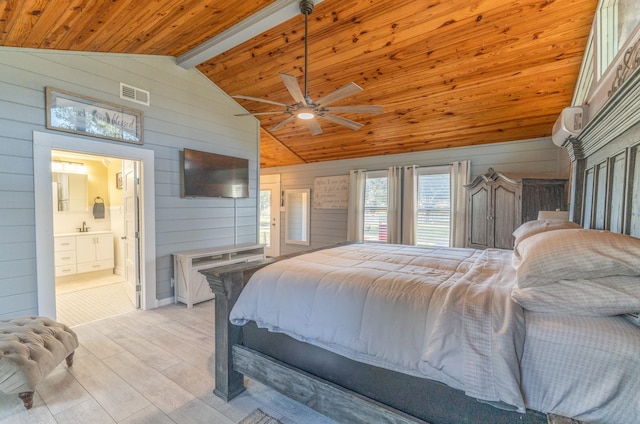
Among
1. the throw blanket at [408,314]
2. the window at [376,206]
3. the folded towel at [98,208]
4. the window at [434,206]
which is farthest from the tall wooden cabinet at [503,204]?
the folded towel at [98,208]

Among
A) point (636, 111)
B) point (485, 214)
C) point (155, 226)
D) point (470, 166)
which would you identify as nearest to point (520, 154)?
point (470, 166)

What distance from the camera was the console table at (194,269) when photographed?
12.3 feet

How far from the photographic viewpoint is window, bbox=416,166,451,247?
4.77 m

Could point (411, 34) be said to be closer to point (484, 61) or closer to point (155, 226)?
point (484, 61)

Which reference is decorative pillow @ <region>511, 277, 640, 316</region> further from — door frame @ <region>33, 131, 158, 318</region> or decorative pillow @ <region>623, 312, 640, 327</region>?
door frame @ <region>33, 131, 158, 318</region>

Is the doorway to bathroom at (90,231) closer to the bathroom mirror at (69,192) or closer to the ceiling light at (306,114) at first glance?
the bathroom mirror at (69,192)

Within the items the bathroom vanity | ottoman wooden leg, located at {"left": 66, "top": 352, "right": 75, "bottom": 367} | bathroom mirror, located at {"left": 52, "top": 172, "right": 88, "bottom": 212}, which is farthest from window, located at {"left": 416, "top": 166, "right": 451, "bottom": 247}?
bathroom mirror, located at {"left": 52, "top": 172, "right": 88, "bottom": 212}

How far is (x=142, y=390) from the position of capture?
82.3 inches

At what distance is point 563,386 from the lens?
1.08m

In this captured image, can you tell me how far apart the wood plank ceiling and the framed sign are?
0.49 metres

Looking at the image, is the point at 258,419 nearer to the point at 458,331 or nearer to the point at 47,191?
the point at 458,331

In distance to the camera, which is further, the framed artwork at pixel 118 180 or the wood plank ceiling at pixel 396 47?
the framed artwork at pixel 118 180

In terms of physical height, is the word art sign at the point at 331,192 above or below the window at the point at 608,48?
below

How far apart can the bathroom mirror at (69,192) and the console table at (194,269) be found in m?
3.05
